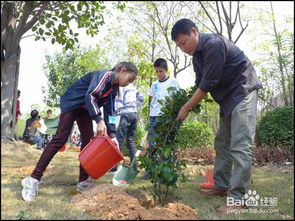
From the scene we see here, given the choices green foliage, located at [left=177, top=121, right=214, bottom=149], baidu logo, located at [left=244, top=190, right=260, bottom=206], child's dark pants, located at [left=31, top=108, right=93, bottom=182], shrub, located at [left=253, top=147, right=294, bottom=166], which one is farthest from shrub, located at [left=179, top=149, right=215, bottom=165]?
baidu logo, located at [left=244, top=190, right=260, bottom=206]

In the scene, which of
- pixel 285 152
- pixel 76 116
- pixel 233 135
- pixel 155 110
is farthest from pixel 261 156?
pixel 76 116

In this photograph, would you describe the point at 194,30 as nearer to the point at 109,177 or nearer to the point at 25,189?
the point at 25,189

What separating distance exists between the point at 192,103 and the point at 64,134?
1.25m

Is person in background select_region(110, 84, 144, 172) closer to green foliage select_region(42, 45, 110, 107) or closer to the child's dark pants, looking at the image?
the child's dark pants

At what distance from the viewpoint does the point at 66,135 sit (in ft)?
9.65

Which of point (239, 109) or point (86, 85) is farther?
point (86, 85)

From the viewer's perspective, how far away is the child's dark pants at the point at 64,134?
2809mm

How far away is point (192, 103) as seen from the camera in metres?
2.53

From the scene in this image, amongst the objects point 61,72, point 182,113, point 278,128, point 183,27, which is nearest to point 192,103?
point 182,113

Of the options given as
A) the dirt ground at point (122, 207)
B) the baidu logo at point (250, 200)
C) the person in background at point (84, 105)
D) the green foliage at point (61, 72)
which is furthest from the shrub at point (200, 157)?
the green foliage at point (61, 72)

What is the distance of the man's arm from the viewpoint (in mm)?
2500

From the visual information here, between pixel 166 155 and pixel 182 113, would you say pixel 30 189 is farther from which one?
pixel 182 113

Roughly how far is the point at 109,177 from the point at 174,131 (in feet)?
5.12

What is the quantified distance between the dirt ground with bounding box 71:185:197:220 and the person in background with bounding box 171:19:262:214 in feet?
1.29
